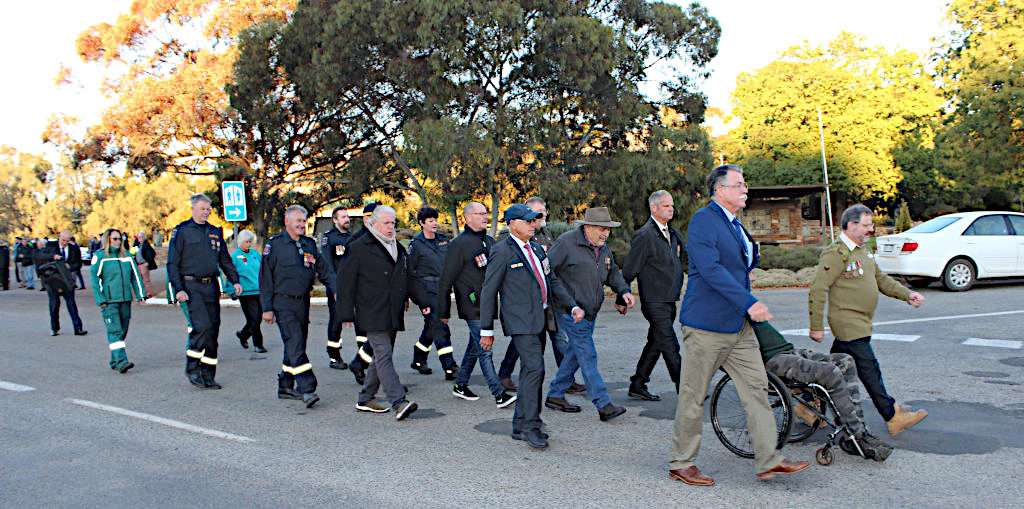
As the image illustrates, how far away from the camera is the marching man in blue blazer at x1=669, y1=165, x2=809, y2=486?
481 cm

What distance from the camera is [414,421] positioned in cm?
695

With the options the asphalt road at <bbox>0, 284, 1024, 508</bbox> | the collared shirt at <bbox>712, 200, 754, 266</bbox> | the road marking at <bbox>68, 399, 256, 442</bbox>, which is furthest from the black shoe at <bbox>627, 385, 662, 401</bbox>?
the road marking at <bbox>68, 399, 256, 442</bbox>

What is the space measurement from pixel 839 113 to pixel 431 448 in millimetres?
46829

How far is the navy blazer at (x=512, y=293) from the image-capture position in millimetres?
6082

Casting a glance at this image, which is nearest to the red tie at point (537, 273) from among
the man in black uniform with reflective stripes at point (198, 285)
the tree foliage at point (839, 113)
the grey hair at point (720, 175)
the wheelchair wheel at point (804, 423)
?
the grey hair at point (720, 175)

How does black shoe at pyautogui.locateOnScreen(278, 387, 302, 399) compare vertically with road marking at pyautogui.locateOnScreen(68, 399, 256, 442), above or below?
above

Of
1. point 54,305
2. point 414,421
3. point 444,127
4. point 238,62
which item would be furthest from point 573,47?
point 414,421

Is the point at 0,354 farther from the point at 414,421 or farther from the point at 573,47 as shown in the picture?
the point at 573,47

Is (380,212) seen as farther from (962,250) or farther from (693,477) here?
(962,250)

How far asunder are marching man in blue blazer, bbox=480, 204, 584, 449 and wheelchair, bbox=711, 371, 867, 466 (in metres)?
1.25

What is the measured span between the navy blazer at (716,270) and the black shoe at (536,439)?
1560 mm

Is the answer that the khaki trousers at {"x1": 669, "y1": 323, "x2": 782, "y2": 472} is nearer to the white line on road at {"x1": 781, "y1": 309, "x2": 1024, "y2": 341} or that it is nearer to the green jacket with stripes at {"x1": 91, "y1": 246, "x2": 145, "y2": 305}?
the white line on road at {"x1": 781, "y1": 309, "x2": 1024, "y2": 341}

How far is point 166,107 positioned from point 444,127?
1135 centimetres

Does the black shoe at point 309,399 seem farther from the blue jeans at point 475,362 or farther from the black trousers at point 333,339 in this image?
the black trousers at point 333,339
